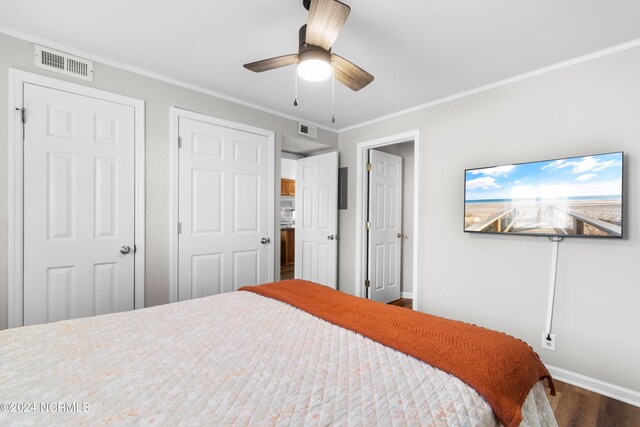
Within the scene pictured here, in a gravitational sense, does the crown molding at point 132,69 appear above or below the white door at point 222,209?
above

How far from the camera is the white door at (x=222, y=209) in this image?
9.03 ft

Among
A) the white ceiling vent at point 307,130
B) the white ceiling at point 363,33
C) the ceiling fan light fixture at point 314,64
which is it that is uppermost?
the white ceiling at point 363,33

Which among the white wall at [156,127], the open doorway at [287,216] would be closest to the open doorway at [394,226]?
the white wall at [156,127]

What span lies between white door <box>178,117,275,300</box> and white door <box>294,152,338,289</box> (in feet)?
2.91

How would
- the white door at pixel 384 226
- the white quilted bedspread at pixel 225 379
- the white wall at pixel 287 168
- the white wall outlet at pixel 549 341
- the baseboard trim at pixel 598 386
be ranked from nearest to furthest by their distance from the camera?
the white quilted bedspread at pixel 225 379
the baseboard trim at pixel 598 386
the white wall outlet at pixel 549 341
the white door at pixel 384 226
the white wall at pixel 287 168

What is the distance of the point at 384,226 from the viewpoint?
4.04 meters

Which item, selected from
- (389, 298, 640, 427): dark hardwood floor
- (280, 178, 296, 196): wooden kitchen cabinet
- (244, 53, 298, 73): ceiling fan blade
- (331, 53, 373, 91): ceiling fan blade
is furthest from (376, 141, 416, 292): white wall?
(280, 178, 296, 196): wooden kitchen cabinet

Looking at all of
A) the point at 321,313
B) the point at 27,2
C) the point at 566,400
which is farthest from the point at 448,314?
the point at 27,2

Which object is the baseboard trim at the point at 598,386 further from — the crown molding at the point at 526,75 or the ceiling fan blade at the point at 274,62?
the ceiling fan blade at the point at 274,62

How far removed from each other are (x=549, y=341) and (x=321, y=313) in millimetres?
1958

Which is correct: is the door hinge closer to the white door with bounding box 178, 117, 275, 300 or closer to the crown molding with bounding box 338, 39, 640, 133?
the white door with bounding box 178, 117, 275, 300

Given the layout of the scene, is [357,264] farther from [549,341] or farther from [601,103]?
[601,103]

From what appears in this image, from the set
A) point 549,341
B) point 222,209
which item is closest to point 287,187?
point 222,209

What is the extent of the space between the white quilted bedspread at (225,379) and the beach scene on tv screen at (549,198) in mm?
1391
